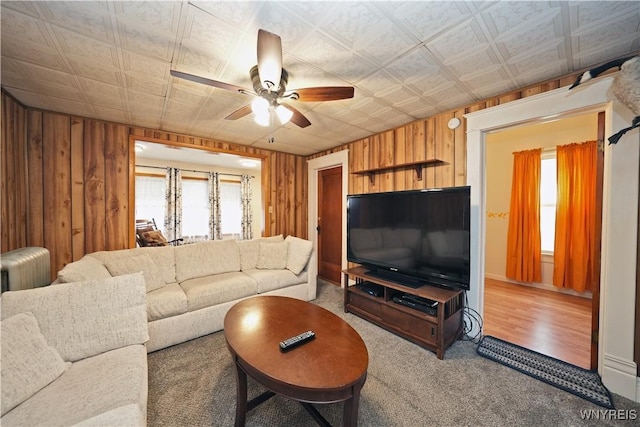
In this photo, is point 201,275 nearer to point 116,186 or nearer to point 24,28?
point 116,186

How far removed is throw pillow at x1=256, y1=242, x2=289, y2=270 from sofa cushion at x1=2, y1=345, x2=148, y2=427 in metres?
1.92

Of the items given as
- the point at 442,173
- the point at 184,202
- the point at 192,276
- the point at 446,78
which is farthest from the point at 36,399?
the point at 184,202

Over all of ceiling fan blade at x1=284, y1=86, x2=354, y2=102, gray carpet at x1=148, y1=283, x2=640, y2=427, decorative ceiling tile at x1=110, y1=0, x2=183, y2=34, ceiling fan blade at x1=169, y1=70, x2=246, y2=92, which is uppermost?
decorative ceiling tile at x1=110, y1=0, x2=183, y2=34

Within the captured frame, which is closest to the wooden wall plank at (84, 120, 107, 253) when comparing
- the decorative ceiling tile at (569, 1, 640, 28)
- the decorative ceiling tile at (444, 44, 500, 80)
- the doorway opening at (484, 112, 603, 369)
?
the decorative ceiling tile at (444, 44, 500, 80)

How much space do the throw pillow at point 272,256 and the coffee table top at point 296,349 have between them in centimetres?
130

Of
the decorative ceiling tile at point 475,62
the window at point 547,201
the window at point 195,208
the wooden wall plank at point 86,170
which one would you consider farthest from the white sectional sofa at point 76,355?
the window at point 547,201

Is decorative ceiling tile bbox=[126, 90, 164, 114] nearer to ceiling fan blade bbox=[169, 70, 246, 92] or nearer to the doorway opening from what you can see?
ceiling fan blade bbox=[169, 70, 246, 92]

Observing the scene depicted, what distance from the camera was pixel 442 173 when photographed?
2.57 m

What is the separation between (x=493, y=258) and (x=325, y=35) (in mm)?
4796

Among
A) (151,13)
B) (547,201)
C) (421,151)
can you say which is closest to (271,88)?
(151,13)

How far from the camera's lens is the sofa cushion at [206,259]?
2764 mm

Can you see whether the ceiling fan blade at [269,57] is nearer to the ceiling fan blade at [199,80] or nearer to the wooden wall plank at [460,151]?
the ceiling fan blade at [199,80]

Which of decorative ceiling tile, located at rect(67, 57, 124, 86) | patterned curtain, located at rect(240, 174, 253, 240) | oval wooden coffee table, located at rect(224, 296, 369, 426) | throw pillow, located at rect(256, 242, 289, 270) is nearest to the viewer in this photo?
oval wooden coffee table, located at rect(224, 296, 369, 426)

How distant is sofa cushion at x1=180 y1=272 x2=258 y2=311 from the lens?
2.33 meters
